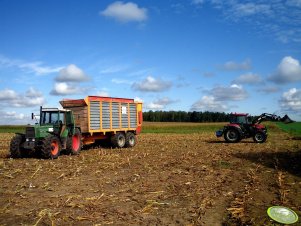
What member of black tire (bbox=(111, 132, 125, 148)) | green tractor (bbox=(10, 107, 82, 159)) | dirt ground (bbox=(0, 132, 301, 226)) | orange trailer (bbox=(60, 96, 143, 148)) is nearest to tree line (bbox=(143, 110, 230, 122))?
orange trailer (bbox=(60, 96, 143, 148))

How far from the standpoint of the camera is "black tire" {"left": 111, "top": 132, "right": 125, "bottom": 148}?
21.1 metres

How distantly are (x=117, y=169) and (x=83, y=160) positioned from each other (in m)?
2.87

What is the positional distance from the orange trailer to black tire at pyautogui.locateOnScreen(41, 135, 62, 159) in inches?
100

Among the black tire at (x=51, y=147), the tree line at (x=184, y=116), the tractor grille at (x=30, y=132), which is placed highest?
the tree line at (x=184, y=116)

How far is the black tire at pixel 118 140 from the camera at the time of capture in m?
21.1

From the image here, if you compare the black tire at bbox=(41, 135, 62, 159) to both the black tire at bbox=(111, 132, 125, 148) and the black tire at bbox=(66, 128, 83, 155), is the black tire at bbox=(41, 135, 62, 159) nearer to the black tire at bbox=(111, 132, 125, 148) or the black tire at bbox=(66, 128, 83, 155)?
the black tire at bbox=(66, 128, 83, 155)

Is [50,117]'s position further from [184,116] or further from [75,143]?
[184,116]

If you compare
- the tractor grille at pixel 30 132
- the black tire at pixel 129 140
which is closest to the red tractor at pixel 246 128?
the black tire at pixel 129 140

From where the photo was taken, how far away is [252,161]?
1462 cm

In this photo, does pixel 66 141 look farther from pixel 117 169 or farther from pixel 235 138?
pixel 235 138

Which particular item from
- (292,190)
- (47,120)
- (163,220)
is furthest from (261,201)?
(47,120)

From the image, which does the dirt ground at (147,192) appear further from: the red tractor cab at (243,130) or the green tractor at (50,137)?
the red tractor cab at (243,130)

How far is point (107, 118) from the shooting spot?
20328 millimetres

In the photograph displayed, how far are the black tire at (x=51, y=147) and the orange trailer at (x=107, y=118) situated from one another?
8.35ft
